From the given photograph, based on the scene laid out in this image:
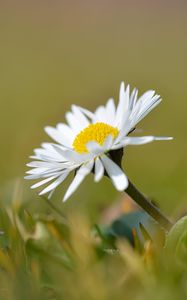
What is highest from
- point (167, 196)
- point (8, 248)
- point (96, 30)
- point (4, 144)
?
point (96, 30)

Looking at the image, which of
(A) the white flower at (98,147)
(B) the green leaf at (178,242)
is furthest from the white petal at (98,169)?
(B) the green leaf at (178,242)

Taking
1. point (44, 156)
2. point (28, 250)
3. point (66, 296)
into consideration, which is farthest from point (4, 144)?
point (66, 296)

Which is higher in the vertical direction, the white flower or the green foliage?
the white flower

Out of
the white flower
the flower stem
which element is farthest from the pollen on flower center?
the flower stem

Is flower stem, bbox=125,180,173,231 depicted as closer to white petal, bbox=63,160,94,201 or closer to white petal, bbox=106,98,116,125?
white petal, bbox=63,160,94,201

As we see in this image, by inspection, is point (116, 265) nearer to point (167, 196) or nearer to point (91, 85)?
point (167, 196)

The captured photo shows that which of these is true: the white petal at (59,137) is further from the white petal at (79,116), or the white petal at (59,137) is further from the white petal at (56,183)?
the white petal at (56,183)

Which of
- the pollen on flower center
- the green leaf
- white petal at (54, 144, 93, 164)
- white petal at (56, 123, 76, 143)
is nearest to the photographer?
the green leaf

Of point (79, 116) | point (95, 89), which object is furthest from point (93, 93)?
point (79, 116)
